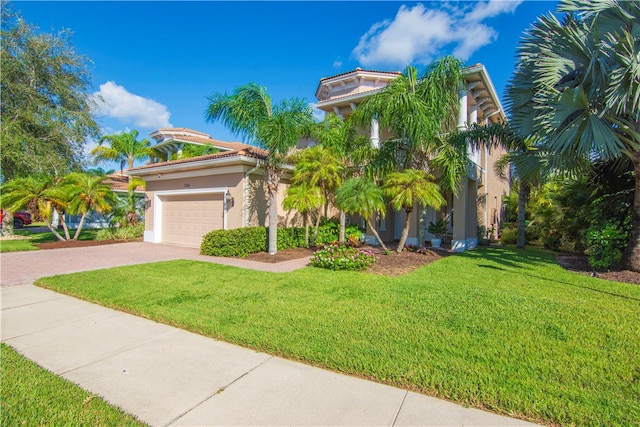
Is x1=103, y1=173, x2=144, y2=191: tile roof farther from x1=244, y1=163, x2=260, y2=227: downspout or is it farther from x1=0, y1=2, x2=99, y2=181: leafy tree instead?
x1=244, y1=163, x2=260, y2=227: downspout

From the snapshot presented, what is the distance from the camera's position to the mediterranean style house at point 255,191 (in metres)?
12.7

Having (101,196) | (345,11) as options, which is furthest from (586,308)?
(101,196)

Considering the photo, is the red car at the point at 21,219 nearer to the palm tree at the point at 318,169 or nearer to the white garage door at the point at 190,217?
the white garage door at the point at 190,217

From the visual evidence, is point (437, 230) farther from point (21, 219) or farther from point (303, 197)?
point (21, 219)

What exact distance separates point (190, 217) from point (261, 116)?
21.2ft

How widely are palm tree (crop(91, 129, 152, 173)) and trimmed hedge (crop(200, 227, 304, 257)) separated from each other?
→ 16.9m

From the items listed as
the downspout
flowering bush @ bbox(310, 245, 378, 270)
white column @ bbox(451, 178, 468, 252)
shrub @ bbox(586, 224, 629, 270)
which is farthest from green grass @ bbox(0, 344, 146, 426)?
white column @ bbox(451, 178, 468, 252)

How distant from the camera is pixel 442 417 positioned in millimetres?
2682

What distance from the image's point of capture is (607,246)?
9.16 m

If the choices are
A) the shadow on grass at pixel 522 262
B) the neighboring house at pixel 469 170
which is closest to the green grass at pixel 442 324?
the shadow on grass at pixel 522 262

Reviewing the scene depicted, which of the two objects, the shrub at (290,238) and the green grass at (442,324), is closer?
the green grass at (442,324)

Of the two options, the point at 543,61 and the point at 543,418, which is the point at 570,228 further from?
the point at 543,418

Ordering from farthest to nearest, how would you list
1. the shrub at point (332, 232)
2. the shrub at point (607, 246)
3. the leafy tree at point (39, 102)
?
the leafy tree at point (39, 102) < the shrub at point (332, 232) < the shrub at point (607, 246)

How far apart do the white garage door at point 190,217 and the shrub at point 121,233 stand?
3000 millimetres
